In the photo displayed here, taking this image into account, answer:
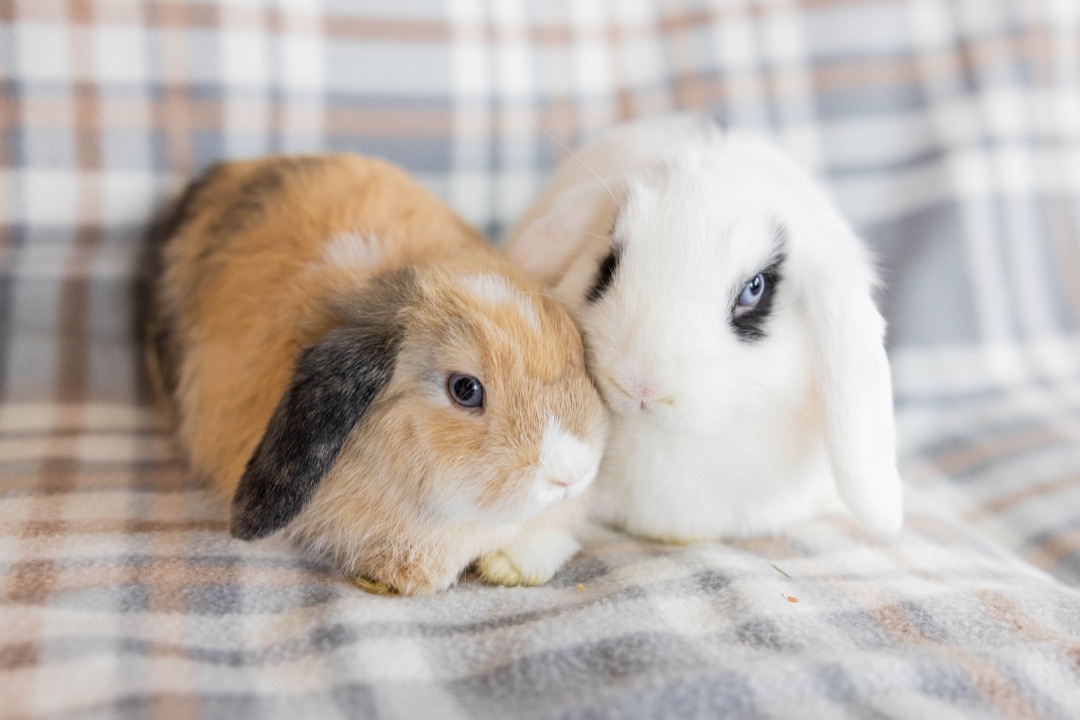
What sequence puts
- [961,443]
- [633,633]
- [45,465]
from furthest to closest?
1. [961,443]
2. [45,465]
3. [633,633]

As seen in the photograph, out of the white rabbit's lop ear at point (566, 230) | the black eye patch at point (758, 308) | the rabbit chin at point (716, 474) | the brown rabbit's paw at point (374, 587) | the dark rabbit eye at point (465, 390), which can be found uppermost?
the white rabbit's lop ear at point (566, 230)

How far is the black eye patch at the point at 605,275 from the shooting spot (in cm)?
135

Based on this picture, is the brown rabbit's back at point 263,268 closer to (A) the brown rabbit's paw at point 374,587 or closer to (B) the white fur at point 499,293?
(B) the white fur at point 499,293

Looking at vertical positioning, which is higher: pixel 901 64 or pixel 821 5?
pixel 821 5

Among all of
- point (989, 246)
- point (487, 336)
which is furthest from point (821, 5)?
point (487, 336)

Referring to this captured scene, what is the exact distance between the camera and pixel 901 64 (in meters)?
2.29

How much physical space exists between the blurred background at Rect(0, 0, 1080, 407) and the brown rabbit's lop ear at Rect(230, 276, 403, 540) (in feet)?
3.21

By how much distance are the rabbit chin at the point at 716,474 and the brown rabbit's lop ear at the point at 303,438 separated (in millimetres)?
396

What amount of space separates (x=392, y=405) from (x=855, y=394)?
0.64 meters

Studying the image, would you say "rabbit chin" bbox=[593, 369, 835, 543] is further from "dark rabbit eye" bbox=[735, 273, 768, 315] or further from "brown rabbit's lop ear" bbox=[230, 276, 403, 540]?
"brown rabbit's lop ear" bbox=[230, 276, 403, 540]

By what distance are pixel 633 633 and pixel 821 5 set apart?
178cm

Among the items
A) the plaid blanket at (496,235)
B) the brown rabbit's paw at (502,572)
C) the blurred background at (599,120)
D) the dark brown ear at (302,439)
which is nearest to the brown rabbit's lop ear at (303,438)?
the dark brown ear at (302,439)

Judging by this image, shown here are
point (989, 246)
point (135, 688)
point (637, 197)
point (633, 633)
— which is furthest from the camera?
point (989, 246)

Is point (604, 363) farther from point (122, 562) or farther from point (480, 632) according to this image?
point (122, 562)
